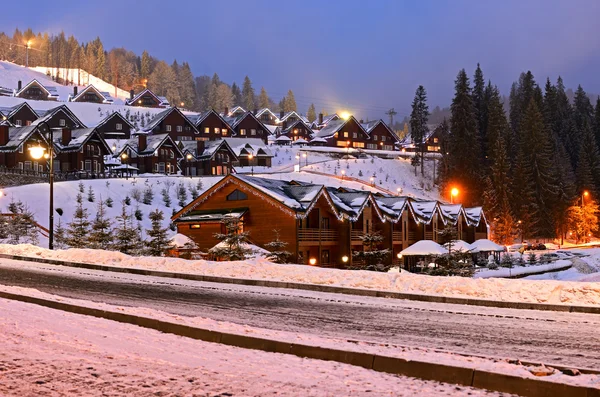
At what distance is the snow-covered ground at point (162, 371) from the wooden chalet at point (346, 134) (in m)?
120

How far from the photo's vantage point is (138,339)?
10.3 m

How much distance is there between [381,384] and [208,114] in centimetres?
11534

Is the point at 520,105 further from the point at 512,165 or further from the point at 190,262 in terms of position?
the point at 190,262

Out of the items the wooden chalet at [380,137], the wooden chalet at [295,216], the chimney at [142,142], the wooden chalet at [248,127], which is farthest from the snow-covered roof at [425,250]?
the wooden chalet at [380,137]

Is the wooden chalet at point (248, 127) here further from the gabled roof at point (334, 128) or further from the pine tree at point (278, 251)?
the pine tree at point (278, 251)

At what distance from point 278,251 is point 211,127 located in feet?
271

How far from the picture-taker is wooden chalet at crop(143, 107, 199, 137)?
112 meters

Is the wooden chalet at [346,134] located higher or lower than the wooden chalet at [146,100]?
lower

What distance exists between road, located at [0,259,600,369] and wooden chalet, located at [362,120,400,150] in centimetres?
11667

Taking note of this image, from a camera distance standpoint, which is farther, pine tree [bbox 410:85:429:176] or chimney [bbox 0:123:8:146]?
pine tree [bbox 410:85:429:176]

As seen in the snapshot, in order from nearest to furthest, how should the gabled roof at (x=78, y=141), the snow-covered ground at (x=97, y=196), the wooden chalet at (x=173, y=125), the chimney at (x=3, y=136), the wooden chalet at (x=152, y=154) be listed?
the snow-covered ground at (x=97, y=196) < the chimney at (x=3, y=136) < the gabled roof at (x=78, y=141) < the wooden chalet at (x=152, y=154) < the wooden chalet at (x=173, y=125)

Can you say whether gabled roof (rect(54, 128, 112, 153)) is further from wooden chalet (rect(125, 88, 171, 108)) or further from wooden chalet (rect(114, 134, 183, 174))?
wooden chalet (rect(125, 88, 171, 108))

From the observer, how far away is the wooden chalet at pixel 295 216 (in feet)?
151

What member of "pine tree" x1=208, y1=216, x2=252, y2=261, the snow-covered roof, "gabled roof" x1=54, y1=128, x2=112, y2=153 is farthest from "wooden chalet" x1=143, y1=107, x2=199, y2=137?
"pine tree" x1=208, y1=216, x2=252, y2=261
